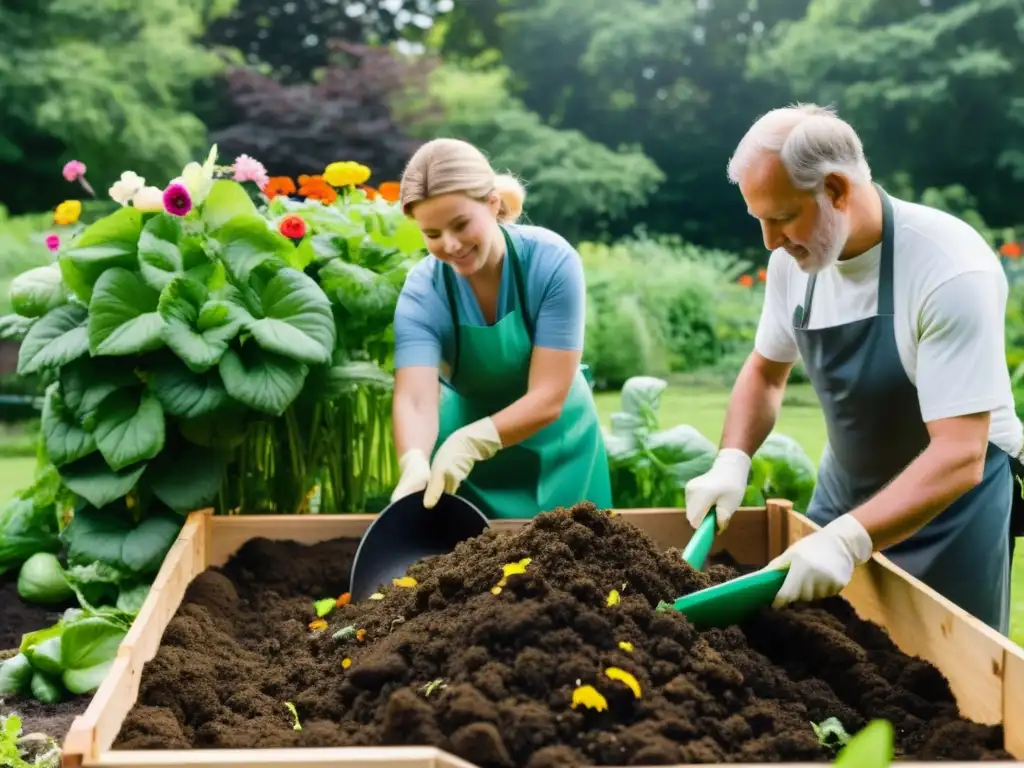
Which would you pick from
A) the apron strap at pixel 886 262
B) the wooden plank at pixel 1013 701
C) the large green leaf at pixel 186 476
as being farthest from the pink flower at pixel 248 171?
the wooden plank at pixel 1013 701

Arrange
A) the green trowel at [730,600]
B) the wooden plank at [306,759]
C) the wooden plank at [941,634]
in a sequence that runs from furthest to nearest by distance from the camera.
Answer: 1. the green trowel at [730,600]
2. the wooden plank at [941,634]
3. the wooden plank at [306,759]

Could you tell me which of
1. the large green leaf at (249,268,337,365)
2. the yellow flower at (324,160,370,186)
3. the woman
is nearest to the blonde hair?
the woman

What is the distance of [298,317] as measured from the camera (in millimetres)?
2424

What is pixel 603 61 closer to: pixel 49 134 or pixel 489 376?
pixel 49 134

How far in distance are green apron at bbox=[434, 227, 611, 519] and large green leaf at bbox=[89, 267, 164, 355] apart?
2.03ft

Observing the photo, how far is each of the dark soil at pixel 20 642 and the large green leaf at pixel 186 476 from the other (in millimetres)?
444

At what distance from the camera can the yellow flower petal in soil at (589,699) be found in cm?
130

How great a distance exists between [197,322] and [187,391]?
146 mm

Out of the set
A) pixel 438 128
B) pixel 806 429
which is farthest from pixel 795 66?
pixel 806 429

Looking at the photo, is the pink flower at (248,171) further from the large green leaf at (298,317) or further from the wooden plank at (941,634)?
the wooden plank at (941,634)

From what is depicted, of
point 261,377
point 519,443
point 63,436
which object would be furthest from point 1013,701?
point 63,436

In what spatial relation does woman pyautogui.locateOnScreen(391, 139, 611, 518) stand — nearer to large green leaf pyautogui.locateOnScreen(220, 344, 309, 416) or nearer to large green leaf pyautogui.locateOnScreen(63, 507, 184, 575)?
large green leaf pyautogui.locateOnScreen(220, 344, 309, 416)

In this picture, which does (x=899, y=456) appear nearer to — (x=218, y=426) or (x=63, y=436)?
(x=218, y=426)

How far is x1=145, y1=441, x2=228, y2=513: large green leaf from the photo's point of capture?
2.42 m
